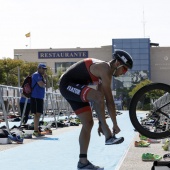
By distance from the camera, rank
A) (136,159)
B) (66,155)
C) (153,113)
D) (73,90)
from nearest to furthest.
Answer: (73,90) → (153,113) → (136,159) → (66,155)

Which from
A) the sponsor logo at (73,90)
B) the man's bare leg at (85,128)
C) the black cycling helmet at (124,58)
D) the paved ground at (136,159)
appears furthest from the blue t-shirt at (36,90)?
the black cycling helmet at (124,58)

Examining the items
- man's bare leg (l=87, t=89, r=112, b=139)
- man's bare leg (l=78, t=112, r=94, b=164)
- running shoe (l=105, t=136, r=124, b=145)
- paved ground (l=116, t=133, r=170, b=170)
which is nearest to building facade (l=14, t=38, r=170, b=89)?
paved ground (l=116, t=133, r=170, b=170)

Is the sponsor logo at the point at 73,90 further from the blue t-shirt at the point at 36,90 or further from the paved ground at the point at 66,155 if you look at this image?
the blue t-shirt at the point at 36,90

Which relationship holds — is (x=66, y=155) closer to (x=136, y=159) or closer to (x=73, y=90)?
(x=136, y=159)

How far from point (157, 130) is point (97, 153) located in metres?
2.88

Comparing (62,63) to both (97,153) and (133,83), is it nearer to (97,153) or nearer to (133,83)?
(133,83)

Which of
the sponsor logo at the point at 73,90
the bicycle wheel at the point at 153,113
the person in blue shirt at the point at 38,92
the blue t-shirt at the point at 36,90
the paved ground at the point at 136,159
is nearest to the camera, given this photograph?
the bicycle wheel at the point at 153,113

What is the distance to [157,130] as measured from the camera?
6.29 m

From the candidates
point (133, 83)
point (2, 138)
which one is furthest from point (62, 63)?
point (2, 138)

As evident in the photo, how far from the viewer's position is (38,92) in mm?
13062

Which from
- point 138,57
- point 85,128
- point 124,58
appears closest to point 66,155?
point 85,128

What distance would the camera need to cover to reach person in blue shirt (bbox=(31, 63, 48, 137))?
41.9 ft

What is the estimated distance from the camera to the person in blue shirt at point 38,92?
41.9 ft

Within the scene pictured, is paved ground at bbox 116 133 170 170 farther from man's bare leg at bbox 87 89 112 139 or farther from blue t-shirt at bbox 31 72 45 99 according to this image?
blue t-shirt at bbox 31 72 45 99
